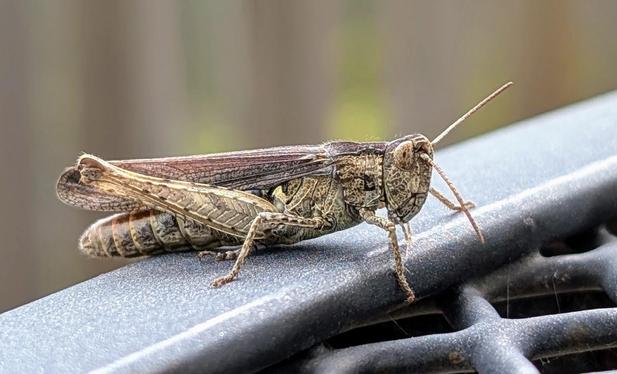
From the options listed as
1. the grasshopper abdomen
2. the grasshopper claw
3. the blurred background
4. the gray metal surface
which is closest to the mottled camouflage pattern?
the grasshopper abdomen

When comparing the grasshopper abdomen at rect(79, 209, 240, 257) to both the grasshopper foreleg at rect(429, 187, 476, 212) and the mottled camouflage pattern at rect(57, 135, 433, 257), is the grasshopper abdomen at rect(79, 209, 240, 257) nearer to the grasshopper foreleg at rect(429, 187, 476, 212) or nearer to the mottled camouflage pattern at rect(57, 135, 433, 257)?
the mottled camouflage pattern at rect(57, 135, 433, 257)

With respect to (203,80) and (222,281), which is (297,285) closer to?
(222,281)

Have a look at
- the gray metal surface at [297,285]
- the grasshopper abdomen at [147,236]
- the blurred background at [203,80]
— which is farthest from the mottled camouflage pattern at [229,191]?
the blurred background at [203,80]

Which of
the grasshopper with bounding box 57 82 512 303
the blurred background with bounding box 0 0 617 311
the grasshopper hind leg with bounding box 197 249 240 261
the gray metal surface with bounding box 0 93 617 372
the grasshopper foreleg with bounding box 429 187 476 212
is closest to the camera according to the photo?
the gray metal surface with bounding box 0 93 617 372

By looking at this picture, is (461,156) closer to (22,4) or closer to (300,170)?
(300,170)

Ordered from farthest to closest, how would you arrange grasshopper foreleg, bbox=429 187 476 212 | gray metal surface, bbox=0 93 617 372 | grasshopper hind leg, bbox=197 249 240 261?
grasshopper hind leg, bbox=197 249 240 261 < grasshopper foreleg, bbox=429 187 476 212 < gray metal surface, bbox=0 93 617 372

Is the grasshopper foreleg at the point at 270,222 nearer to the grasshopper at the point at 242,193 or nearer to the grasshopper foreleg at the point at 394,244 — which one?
the grasshopper at the point at 242,193

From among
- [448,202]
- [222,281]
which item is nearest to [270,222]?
[448,202]
